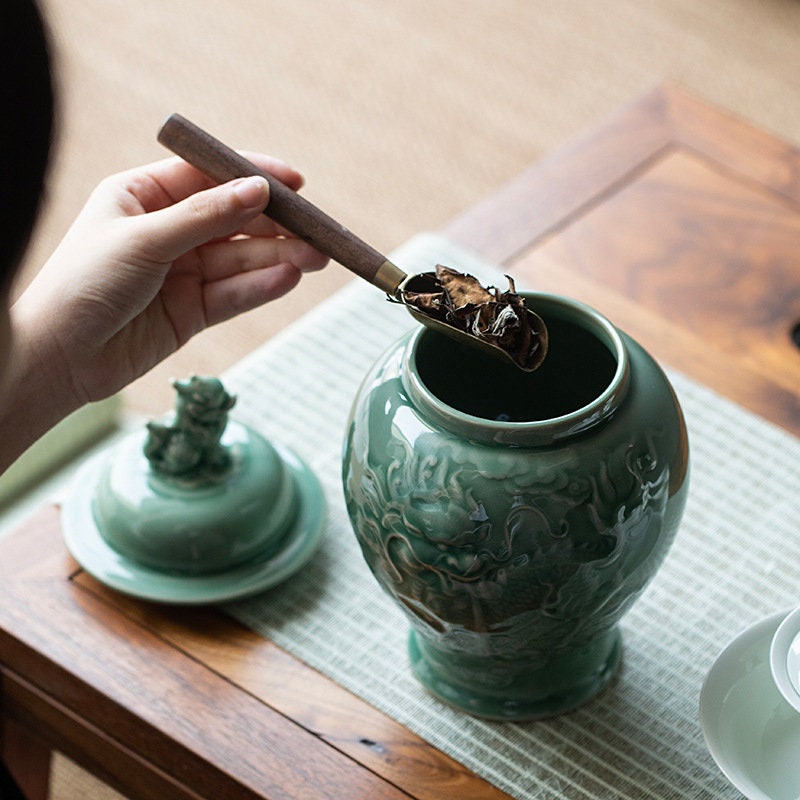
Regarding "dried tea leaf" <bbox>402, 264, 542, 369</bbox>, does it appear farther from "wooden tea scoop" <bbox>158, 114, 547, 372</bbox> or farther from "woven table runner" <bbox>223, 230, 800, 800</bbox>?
"woven table runner" <bbox>223, 230, 800, 800</bbox>

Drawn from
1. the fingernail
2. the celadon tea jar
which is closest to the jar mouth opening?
the celadon tea jar

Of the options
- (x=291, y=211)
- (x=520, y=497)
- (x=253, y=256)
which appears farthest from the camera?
(x=253, y=256)

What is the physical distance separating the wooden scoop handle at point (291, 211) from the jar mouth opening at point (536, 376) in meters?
0.05

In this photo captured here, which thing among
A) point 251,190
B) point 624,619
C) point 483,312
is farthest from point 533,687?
point 251,190

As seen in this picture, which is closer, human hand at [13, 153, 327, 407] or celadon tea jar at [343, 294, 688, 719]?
celadon tea jar at [343, 294, 688, 719]

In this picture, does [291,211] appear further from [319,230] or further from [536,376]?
[536,376]

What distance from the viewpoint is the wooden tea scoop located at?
0.66m

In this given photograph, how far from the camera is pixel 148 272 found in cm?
75

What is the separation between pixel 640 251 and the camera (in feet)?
3.43

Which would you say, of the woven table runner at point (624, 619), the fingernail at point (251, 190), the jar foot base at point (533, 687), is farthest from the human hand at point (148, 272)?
the jar foot base at point (533, 687)

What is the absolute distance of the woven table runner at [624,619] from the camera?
0.71 metres

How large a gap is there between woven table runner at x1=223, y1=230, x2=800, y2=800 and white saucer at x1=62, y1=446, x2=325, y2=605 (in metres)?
0.02

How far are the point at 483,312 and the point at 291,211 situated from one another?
0.14m

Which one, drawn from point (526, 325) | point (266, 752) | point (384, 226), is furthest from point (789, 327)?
point (384, 226)
